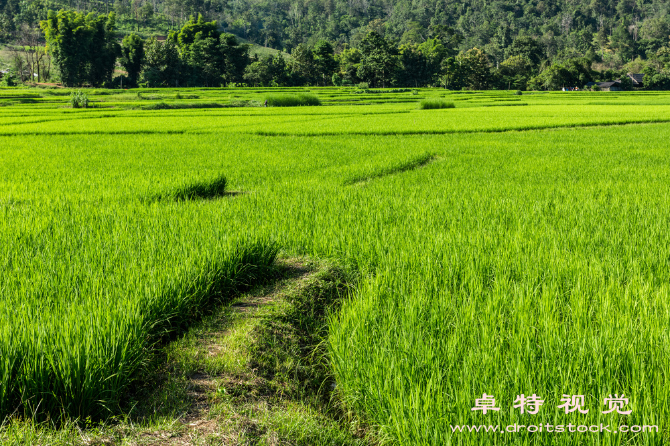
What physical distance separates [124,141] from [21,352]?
10.8 m

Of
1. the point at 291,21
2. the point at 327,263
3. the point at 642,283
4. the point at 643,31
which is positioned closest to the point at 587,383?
the point at 642,283

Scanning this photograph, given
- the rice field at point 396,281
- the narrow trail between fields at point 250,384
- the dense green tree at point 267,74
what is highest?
the dense green tree at point 267,74

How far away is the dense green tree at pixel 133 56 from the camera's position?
55.8 metres

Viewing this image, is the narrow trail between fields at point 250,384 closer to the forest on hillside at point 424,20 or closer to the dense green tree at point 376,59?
the dense green tree at point 376,59

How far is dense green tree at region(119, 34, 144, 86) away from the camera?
55.8 meters

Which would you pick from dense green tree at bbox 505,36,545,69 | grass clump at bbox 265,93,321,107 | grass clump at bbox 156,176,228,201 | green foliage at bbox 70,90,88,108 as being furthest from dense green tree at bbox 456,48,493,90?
grass clump at bbox 156,176,228,201

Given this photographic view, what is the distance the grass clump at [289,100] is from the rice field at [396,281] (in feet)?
81.3

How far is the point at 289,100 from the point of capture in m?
31.2

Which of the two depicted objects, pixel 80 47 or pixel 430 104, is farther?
pixel 80 47

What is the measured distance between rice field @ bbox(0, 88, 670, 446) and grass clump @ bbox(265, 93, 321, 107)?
24.8 meters

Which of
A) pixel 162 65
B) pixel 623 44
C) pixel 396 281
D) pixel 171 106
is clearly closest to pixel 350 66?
Answer: pixel 162 65

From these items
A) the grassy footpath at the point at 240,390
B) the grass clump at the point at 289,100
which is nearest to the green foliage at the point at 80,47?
the grass clump at the point at 289,100

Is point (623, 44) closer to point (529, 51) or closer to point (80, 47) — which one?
point (529, 51)

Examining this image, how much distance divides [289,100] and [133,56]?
34705 mm
